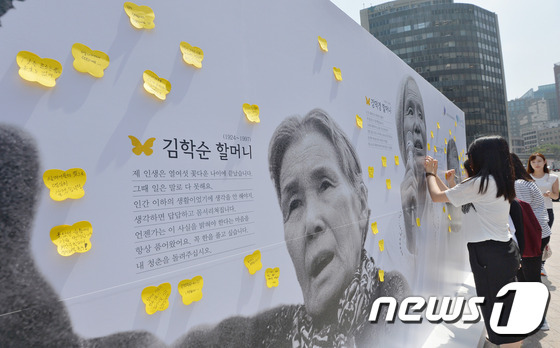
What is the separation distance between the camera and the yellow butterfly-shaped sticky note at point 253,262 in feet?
3.77

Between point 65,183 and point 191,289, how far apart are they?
1.39 feet

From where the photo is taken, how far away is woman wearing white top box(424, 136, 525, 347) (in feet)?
7.33

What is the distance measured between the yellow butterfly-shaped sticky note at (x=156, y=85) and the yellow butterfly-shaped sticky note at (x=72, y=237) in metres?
0.36

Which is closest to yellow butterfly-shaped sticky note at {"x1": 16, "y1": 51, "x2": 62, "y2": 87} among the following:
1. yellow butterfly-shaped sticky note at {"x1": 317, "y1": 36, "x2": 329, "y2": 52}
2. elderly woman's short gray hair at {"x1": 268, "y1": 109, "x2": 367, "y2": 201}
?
elderly woman's short gray hair at {"x1": 268, "y1": 109, "x2": 367, "y2": 201}

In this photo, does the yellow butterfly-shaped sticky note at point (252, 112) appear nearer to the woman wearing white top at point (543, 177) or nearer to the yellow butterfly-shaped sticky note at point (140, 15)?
the yellow butterfly-shaped sticky note at point (140, 15)

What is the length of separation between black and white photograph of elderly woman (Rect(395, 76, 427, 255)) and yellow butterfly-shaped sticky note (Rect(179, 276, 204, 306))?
1885mm

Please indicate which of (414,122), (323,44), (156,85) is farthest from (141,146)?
(414,122)

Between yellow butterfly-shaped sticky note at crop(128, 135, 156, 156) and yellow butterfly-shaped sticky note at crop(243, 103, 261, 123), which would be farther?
yellow butterfly-shaped sticky note at crop(243, 103, 261, 123)

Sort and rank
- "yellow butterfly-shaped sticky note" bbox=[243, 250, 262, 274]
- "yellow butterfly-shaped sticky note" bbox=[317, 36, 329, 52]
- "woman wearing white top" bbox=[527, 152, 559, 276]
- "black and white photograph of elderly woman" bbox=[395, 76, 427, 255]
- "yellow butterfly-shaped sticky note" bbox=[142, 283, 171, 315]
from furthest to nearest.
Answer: "woman wearing white top" bbox=[527, 152, 559, 276], "black and white photograph of elderly woman" bbox=[395, 76, 427, 255], "yellow butterfly-shaped sticky note" bbox=[317, 36, 329, 52], "yellow butterfly-shaped sticky note" bbox=[243, 250, 262, 274], "yellow butterfly-shaped sticky note" bbox=[142, 283, 171, 315]

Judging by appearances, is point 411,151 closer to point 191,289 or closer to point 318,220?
point 318,220

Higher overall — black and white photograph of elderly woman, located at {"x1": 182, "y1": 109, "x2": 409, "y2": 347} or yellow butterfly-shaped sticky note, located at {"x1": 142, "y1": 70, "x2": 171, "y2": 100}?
yellow butterfly-shaped sticky note, located at {"x1": 142, "y1": 70, "x2": 171, "y2": 100}

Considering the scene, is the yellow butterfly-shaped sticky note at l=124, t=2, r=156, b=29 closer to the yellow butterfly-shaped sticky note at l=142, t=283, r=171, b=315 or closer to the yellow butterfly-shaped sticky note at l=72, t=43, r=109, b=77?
the yellow butterfly-shaped sticky note at l=72, t=43, r=109, b=77

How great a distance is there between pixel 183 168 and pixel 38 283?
0.42m

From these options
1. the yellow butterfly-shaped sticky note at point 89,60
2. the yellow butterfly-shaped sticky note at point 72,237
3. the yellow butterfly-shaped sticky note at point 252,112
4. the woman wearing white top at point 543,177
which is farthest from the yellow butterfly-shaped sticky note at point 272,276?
the woman wearing white top at point 543,177
